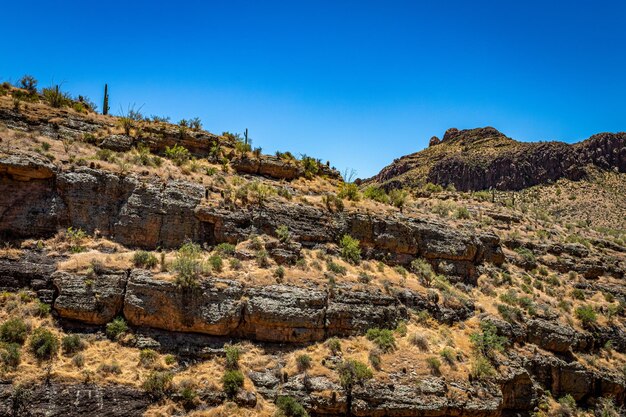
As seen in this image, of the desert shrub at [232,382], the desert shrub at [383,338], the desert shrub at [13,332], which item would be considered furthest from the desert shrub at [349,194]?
the desert shrub at [13,332]

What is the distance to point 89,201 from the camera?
22641 millimetres

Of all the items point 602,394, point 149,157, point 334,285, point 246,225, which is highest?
point 149,157

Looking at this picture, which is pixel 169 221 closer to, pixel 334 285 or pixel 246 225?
pixel 246 225

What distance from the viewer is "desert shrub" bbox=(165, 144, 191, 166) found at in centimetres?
2929

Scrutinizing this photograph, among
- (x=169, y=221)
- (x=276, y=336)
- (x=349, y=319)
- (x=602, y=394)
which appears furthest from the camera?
(x=602, y=394)

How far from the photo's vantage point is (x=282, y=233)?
25828mm

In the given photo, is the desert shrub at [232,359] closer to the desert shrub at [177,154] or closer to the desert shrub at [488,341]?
the desert shrub at [488,341]

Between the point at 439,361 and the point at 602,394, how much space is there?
13036 millimetres

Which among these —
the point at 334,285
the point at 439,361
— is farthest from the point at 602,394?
the point at 334,285

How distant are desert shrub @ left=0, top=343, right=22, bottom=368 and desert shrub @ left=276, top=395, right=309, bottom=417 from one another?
10024 millimetres

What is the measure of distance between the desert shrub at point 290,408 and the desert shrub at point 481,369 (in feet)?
29.9

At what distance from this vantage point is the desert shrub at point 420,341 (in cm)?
2175

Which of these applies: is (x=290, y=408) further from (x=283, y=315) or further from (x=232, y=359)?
(x=283, y=315)

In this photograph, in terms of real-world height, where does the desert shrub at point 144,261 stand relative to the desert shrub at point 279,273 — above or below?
above
